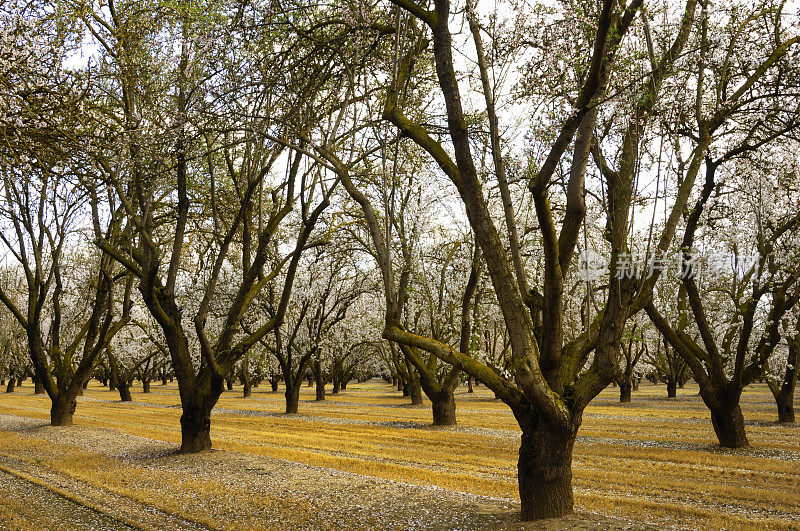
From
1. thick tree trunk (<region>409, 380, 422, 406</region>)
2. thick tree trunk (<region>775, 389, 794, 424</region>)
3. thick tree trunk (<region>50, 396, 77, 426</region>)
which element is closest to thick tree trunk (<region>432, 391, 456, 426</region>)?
→ thick tree trunk (<region>409, 380, 422, 406</region>)

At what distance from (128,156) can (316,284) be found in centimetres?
1840

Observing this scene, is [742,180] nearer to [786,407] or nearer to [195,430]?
[786,407]

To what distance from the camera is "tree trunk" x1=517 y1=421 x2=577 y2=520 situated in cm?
673

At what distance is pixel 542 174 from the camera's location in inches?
263

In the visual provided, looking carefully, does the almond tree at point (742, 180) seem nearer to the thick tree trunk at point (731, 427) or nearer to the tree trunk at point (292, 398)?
the thick tree trunk at point (731, 427)

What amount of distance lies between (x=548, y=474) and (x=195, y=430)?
8373mm

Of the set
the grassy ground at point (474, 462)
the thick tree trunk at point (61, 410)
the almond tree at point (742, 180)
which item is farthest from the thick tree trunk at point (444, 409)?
the thick tree trunk at point (61, 410)

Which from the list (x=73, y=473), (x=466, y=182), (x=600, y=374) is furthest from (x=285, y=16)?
(x=73, y=473)

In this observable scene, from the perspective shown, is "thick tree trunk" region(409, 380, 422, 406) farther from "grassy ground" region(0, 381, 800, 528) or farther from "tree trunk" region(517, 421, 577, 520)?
"tree trunk" region(517, 421, 577, 520)

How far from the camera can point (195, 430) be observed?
12.5 meters

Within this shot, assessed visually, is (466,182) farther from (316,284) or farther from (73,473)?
(316,284)

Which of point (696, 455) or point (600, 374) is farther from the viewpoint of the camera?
point (696, 455)

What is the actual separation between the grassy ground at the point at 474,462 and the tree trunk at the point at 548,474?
56.7 inches

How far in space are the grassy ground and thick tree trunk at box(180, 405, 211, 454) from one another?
2.63ft
